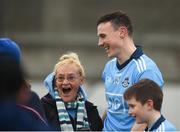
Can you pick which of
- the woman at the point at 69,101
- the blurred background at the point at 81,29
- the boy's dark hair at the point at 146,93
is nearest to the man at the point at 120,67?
the woman at the point at 69,101

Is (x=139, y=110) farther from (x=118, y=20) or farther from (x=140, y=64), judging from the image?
(x=118, y=20)

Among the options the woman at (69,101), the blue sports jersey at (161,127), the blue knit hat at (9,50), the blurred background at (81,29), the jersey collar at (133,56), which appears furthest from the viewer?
the blurred background at (81,29)

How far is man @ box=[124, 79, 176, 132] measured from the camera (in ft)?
12.5

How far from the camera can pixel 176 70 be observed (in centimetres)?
1108

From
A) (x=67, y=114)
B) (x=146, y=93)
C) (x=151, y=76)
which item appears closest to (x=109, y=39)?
(x=151, y=76)

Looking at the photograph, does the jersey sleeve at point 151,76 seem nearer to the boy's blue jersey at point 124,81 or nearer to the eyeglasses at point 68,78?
the boy's blue jersey at point 124,81

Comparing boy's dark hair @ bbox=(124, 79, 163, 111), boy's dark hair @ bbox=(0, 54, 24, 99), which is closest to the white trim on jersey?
boy's dark hair @ bbox=(124, 79, 163, 111)

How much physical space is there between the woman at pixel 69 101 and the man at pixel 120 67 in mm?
133

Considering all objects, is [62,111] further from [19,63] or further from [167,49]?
[167,49]

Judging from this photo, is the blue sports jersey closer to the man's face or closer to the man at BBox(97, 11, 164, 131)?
the man at BBox(97, 11, 164, 131)

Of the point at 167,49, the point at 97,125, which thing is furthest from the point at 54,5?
the point at 97,125

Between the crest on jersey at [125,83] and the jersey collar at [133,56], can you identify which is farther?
the jersey collar at [133,56]

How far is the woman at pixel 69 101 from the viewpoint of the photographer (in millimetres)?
4598

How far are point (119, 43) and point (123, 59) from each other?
11 cm
